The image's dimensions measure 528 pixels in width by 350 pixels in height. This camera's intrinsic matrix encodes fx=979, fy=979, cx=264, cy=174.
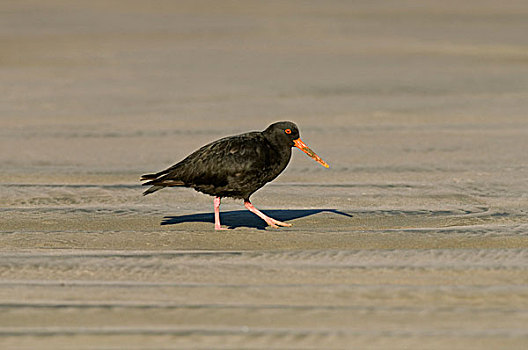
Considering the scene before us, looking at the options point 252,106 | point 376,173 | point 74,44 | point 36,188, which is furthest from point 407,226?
point 74,44

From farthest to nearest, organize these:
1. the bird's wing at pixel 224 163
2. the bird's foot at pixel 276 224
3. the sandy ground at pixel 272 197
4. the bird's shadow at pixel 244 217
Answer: the bird's shadow at pixel 244 217, the bird's foot at pixel 276 224, the bird's wing at pixel 224 163, the sandy ground at pixel 272 197

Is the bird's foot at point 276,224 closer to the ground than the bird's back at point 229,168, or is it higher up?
closer to the ground

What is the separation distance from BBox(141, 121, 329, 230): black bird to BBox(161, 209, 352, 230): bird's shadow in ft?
1.02

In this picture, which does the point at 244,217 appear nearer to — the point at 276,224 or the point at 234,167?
the point at 276,224

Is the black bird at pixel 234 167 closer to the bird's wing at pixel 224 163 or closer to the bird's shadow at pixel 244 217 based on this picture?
the bird's wing at pixel 224 163

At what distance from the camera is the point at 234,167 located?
7.32m

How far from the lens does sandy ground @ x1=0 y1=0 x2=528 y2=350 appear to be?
4926 mm

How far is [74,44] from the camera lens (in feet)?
64.6

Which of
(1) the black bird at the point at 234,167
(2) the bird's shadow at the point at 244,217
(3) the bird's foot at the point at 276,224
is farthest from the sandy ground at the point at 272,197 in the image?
(1) the black bird at the point at 234,167

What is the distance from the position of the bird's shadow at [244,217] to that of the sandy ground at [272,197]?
0.12 ft

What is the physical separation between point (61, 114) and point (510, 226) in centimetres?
744

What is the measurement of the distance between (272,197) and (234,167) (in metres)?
1.51

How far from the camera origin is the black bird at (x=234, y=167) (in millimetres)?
7340

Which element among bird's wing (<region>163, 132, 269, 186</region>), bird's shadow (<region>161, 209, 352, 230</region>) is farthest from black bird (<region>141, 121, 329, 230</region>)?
bird's shadow (<region>161, 209, 352, 230</region>)
